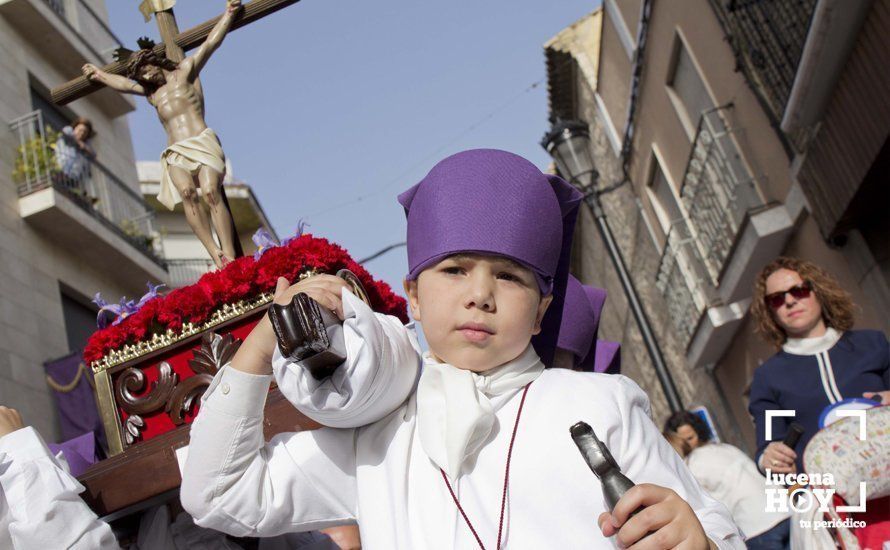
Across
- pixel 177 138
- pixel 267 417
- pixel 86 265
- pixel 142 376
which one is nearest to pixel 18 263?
pixel 86 265

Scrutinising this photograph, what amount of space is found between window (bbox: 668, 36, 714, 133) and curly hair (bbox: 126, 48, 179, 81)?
9.43m

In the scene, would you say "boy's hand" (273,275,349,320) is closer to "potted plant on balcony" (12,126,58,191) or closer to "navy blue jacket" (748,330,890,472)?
"navy blue jacket" (748,330,890,472)

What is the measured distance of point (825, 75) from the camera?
29.1ft

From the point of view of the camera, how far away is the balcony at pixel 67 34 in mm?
13398

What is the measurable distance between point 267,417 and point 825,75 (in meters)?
7.40

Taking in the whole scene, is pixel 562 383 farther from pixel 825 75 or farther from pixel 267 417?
pixel 825 75

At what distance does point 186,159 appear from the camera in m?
4.35

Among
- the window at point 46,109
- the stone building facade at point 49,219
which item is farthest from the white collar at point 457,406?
the window at point 46,109

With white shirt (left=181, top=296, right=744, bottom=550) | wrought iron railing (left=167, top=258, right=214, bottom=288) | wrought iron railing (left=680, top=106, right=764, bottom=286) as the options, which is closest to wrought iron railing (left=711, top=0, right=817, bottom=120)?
wrought iron railing (left=680, top=106, right=764, bottom=286)

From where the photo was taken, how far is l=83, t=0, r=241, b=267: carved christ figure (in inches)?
169

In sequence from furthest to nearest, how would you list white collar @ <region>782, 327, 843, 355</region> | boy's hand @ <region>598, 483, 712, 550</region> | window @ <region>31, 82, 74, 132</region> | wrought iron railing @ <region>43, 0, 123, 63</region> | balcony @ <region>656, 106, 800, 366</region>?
wrought iron railing @ <region>43, 0, 123, 63</region> → window @ <region>31, 82, 74, 132</region> → balcony @ <region>656, 106, 800, 366</region> → white collar @ <region>782, 327, 843, 355</region> → boy's hand @ <region>598, 483, 712, 550</region>

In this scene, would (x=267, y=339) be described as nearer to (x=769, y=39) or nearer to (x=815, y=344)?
(x=815, y=344)

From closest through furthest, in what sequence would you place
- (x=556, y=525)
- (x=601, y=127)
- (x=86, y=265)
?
(x=556, y=525), (x=86, y=265), (x=601, y=127)

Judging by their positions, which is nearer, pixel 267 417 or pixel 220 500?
pixel 220 500
